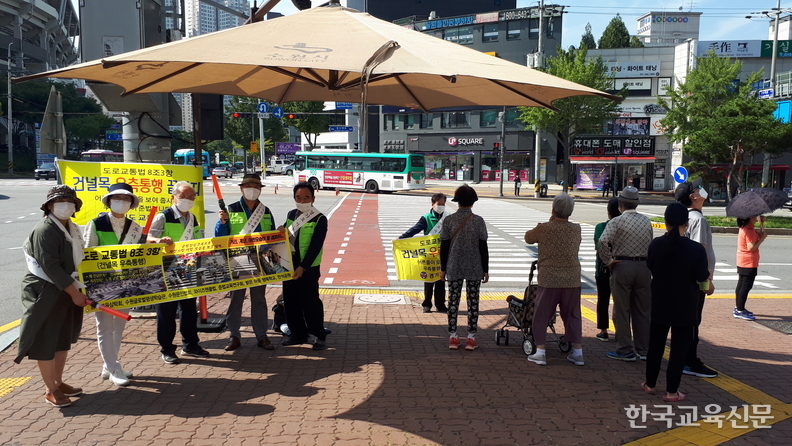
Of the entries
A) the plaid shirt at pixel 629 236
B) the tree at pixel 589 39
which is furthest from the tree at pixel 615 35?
the plaid shirt at pixel 629 236

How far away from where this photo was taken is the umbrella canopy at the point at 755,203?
641 centimetres

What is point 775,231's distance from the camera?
18125 mm

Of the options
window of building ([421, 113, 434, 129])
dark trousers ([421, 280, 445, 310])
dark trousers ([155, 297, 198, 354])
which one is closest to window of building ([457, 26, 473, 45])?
window of building ([421, 113, 434, 129])

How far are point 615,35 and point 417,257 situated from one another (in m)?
64.9

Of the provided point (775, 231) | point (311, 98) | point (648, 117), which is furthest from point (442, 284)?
point (648, 117)

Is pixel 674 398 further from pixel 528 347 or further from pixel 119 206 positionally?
pixel 119 206

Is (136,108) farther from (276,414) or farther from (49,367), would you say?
(276,414)

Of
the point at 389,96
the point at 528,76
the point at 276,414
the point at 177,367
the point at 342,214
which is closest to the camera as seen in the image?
the point at 276,414

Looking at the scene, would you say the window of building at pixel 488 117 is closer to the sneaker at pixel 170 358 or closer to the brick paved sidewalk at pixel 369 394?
the brick paved sidewalk at pixel 369 394

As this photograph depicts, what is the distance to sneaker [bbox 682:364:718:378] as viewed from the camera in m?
5.64

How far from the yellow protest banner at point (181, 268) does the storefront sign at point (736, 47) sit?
51203mm

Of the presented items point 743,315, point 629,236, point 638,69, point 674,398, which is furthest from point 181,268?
point 638,69

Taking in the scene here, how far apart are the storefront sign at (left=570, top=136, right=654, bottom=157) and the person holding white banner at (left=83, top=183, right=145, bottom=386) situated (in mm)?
43120

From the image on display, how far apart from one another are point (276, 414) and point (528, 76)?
363 centimetres
